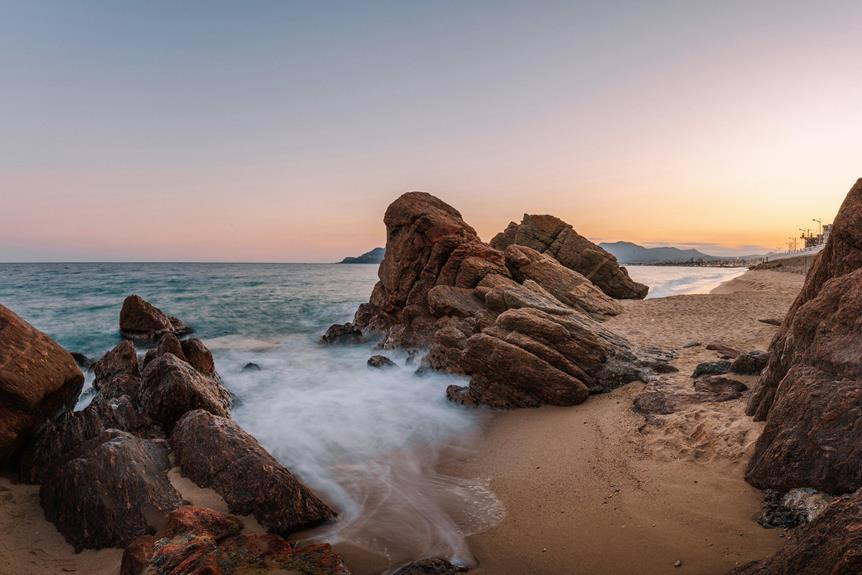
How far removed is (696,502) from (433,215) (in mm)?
17520

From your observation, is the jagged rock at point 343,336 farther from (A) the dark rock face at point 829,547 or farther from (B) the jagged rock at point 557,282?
(A) the dark rock face at point 829,547

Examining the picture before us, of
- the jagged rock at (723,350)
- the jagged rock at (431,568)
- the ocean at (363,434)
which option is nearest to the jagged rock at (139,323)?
the ocean at (363,434)

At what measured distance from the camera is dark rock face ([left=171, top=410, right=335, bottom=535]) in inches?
237

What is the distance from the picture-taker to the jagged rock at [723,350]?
12484 mm

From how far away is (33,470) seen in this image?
6301 mm

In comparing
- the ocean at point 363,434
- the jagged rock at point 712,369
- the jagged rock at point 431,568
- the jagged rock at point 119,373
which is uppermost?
the jagged rock at point 712,369

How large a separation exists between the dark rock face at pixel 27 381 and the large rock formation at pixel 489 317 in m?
8.28

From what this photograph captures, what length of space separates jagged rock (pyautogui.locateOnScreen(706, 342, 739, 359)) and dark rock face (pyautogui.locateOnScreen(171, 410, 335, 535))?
37.8ft

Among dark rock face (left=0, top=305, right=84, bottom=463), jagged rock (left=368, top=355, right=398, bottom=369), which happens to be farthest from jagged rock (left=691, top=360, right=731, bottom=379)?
dark rock face (left=0, top=305, right=84, bottom=463)

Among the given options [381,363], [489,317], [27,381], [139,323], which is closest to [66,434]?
[27,381]

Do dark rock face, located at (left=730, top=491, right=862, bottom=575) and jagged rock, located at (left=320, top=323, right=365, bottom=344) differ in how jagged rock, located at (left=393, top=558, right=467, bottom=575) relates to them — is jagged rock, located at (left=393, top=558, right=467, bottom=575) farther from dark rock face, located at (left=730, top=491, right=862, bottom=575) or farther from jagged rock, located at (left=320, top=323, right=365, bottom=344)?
jagged rock, located at (left=320, top=323, right=365, bottom=344)

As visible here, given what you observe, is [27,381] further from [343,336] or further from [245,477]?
[343,336]

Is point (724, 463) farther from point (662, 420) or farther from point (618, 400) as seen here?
point (618, 400)

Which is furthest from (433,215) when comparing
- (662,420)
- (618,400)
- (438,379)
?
Answer: (662,420)
